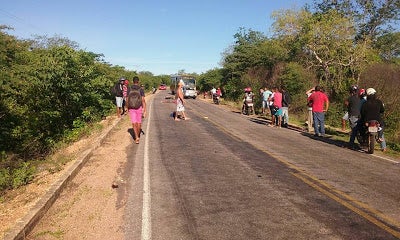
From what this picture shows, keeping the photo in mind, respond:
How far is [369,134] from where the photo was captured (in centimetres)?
1091

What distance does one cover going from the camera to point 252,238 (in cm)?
465

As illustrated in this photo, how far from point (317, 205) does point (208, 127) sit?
10653 millimetres

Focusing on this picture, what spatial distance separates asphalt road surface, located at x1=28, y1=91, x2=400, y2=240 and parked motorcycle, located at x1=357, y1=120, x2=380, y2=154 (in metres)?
0.53

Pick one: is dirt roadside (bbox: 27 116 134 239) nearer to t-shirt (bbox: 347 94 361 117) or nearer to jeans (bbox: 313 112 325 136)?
t-shirt (bbox: 347 94 361 117)

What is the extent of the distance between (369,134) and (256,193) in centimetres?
616

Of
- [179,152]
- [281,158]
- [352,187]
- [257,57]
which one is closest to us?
[352,187]

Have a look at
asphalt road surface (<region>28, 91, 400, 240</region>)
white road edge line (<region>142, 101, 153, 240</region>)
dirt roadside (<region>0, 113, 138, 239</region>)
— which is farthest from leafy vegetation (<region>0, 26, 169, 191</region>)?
asphalt road surface (<region>28, 91, 400, 240</region>)

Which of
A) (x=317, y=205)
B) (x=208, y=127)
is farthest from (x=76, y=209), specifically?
(x=208, y=127)

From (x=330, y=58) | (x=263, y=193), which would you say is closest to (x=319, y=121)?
(x=263, y=193)

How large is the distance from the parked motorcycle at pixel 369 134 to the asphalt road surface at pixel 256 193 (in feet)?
1.73

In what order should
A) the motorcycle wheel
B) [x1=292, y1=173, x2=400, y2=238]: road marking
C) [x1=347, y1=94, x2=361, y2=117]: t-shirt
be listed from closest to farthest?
[x1=292, y1=173, x2=400, y2=238]: road marking
the motorcycle wheel
[x1=347, y1=94, x2=361, y2=117]: t-shirt

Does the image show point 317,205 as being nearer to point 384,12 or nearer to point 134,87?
point 134,87

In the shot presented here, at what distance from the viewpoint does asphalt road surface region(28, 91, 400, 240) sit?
194 inches

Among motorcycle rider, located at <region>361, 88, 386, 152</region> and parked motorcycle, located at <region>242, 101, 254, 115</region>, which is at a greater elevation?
motorcycle rider, located at <region>361, 88, 386, 152</region>
